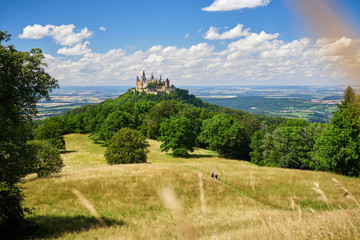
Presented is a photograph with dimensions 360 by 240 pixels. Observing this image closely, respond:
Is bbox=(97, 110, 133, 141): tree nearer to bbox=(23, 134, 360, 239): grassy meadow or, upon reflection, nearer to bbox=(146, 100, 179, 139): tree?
bbox=(146, 100, 179, 139): tree

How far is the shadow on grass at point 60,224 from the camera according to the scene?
12.6 m

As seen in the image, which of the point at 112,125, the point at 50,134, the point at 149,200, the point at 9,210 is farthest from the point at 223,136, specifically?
the point at 9,210

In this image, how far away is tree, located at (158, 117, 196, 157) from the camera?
5700 centimetres

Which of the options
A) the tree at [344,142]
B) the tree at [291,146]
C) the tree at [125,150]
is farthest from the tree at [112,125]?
the tree at [344,142]

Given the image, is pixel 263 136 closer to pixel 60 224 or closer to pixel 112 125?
pixel 112 125

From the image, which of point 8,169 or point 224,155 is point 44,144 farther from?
point 224,155

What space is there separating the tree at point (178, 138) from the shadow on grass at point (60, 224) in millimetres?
41018

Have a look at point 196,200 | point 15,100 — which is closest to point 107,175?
point 196,200

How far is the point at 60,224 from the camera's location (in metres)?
14.0

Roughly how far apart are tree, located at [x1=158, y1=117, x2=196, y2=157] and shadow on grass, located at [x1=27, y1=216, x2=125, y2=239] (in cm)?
4102

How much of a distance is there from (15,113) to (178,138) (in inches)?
1829

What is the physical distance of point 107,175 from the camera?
2456 centimetres

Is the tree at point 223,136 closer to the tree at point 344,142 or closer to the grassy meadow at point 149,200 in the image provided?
the tree at point 344,142

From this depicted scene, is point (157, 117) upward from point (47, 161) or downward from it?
upward
